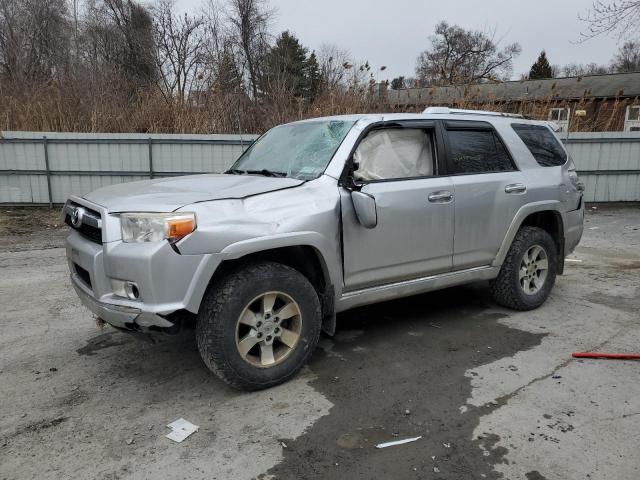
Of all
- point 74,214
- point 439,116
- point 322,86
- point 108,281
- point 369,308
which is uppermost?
point 322,86

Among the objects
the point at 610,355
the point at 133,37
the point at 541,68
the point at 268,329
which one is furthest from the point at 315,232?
the point at 541,68

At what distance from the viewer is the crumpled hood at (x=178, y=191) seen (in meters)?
3.04

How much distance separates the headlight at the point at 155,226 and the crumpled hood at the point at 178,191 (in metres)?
0.05

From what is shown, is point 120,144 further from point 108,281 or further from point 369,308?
point 108,281

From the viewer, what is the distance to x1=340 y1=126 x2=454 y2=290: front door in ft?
12.0

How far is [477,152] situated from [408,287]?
1432 mm

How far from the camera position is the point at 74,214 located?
3414 mm

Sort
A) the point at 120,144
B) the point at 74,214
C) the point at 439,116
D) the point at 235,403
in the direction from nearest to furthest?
the point at 235,403 → the point at 74,214 → the point at 439,116 → the point at 120,144

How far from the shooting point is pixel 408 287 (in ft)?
13.1

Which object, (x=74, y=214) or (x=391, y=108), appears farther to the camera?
(x=391, y=108)

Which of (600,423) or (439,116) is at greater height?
(439,116)

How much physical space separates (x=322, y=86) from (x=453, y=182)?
10.5m

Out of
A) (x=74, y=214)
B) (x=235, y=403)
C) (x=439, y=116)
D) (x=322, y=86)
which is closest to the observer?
(x=235, y=403)

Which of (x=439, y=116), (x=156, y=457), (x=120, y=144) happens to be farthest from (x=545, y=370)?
(x=120, y=144)
